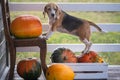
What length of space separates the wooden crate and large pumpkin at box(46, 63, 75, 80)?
0.17 m

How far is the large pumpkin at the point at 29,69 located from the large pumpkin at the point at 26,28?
200 mm

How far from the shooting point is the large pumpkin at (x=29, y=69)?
2.28 m

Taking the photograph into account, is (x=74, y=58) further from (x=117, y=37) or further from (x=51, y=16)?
(x=117, y=37)

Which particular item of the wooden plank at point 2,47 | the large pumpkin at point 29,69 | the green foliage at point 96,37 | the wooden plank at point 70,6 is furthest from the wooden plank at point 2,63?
the green foliage at point 96,37

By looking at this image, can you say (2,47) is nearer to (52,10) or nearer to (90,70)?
(52,10)

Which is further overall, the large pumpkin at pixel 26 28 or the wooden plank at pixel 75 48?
the wooden plank at pixel 75 48

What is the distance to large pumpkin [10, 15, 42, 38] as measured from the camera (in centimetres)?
219

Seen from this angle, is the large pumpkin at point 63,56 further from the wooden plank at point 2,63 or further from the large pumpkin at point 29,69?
the wooden plank at point 2,63

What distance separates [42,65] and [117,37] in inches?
51.3

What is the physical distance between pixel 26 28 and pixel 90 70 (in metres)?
0.59

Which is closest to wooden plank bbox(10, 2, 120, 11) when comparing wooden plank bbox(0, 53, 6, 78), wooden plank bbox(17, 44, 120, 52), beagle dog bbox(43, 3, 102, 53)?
beagle dog bbox(43, 3, 102, 53)

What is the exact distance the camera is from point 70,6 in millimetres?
2842

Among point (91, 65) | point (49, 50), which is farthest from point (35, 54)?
point (91, 65)

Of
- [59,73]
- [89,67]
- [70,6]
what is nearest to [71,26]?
[70,6]
